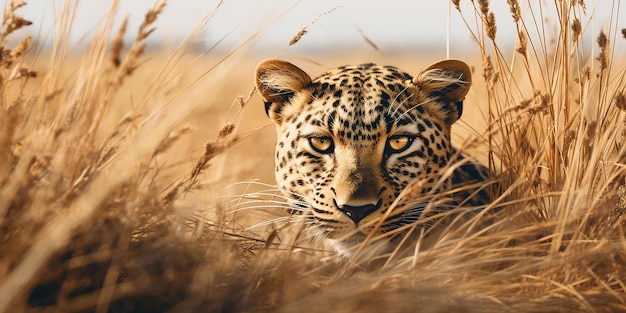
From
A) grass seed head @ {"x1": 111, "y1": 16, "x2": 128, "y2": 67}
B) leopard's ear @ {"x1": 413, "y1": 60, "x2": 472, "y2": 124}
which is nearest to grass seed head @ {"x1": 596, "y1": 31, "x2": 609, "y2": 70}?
leopard's ear @ {"x1": 413, "y1": 60, "x2": 472, "y2": 124}

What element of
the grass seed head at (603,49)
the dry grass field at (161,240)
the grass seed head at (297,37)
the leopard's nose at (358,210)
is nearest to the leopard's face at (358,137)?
the leopard's nose at (358,210)

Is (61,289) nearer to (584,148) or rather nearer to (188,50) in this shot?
(188,50)

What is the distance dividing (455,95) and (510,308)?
1.47m

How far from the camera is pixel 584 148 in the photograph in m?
3.93

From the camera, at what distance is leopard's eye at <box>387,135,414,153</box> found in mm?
3936

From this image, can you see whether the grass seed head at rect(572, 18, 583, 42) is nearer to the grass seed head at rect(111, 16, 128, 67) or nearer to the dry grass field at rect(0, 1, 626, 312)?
the dry grass field at rect(0, 1, 626, 312)

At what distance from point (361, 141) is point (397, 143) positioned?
0.18 m

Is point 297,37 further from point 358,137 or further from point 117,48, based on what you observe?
point 117,48

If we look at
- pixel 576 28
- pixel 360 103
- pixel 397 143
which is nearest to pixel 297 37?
pixel 360 103

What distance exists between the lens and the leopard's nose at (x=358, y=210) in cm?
362

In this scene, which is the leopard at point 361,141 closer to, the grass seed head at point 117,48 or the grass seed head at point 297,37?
the grass seed head at point 297,37

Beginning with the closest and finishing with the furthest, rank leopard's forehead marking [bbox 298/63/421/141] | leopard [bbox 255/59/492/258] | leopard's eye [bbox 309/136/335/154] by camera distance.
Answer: leopard [bbox 255/59/492/258], leopard's forehead marking [bbox 298/63/421/141], leopard's eye [bbox 309/136/335/154]

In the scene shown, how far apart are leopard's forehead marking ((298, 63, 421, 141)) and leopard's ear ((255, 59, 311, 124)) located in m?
0.09

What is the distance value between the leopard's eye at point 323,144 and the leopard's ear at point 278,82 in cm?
31
